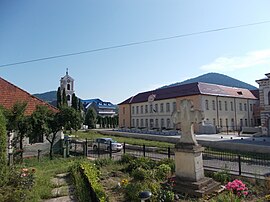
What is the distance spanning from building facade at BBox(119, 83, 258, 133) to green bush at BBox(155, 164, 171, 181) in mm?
29059

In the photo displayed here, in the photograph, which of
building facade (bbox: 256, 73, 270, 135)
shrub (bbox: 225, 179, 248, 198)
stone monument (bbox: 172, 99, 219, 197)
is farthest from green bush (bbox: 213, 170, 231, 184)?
building facade (bbox: 256, 73, 270, 135)

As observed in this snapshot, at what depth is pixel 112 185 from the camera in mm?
8234

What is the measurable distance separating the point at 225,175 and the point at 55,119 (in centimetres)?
1225

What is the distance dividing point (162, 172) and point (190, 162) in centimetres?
174

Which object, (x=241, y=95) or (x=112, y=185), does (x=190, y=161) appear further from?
(x=241, y=95)

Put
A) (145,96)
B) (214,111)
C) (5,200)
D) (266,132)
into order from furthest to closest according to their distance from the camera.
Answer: (145,96) < (214,111) < (266,132) < (5,200)

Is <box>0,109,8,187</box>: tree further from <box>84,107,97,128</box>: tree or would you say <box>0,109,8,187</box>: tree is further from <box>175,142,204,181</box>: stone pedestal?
<box>84,107,97,128</box>: tree

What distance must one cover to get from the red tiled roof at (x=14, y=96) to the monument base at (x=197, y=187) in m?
14.0

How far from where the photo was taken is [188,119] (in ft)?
27.4

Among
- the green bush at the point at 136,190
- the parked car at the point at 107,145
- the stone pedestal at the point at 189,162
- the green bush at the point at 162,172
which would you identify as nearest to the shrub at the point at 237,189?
the stone pedestal at the point at 189,162

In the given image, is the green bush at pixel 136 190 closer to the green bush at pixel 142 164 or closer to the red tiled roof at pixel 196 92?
the green bush at pixel 142 164

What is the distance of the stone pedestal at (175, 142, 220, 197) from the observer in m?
7.22

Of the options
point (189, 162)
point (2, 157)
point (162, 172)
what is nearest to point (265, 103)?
point (162, 172)

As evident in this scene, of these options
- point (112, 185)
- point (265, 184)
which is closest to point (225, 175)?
point (265, 184)
